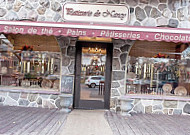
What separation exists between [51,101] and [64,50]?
1.89m

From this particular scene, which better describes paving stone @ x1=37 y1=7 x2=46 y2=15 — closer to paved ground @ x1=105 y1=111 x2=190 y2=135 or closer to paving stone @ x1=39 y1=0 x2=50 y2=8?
paving stone @ x1=39 y1=0 x2=50 y2=8

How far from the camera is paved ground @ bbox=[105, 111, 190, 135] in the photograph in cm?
492

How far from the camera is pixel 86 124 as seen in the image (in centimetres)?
530

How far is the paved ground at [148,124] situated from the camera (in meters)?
4.92

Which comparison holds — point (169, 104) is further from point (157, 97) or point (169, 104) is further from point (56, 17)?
point (56, 17)

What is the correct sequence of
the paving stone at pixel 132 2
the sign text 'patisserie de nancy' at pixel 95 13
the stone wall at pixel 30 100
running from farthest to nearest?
1. the stone wall at pixel 30 100
2. the paving stone at pixel 132 2
3. the sign text 'patisserie de nancy' at pixel 95 13

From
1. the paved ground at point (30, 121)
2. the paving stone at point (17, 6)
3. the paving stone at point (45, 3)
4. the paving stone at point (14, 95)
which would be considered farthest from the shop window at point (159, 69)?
the paving stone at point (17, 6)

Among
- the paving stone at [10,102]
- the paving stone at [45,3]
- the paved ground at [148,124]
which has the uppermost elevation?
the paving stone at [45,3]

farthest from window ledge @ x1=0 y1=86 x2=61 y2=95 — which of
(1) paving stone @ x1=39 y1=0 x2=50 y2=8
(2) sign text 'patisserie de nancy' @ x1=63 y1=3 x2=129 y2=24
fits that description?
(1) paving stone @ x1=39 y1=0 x2=50 y2=8

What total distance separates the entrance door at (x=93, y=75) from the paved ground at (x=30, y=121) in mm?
1225

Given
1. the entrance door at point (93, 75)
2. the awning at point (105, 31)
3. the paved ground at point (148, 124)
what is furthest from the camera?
the entrance door at point (93, 75)

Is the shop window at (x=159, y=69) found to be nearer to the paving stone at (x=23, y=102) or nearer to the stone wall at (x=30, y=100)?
the stone wall at (x=30, y=100)

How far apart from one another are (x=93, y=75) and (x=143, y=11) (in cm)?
291

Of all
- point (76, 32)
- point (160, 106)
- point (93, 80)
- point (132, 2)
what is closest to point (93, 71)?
point (93, 80)
